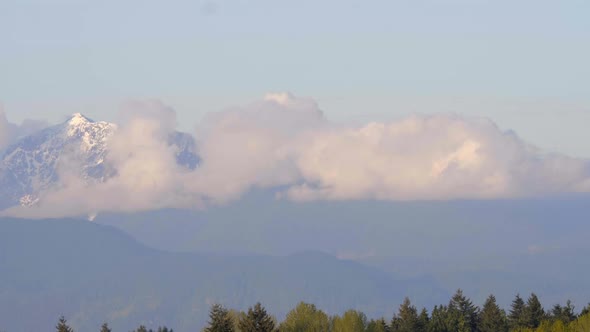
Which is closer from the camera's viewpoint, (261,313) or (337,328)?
(261,313)

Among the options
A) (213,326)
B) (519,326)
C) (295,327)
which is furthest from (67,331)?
(519,326)

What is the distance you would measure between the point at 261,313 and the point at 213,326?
5.25 m

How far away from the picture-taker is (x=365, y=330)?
199500 mm

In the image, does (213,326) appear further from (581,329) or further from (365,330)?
(365,330)

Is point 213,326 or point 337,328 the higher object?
point 337,328

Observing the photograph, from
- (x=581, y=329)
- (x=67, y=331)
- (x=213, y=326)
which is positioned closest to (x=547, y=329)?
(x=581, y=329)

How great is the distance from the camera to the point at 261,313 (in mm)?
140375

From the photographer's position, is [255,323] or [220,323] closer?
[255,323]

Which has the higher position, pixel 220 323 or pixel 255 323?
pixel 220 323

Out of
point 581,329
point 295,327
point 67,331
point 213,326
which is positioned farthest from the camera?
point 295,327

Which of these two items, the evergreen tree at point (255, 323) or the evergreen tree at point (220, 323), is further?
the evergreen tree at point (220, 323)

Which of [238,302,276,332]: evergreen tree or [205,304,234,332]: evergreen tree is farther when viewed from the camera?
[205,304,234,332]: evergreen tree

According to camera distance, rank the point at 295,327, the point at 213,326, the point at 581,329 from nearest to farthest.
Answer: the point at 213,326, the point at 581,329, the point at 295,327

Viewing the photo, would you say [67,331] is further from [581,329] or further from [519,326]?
[519,326]
